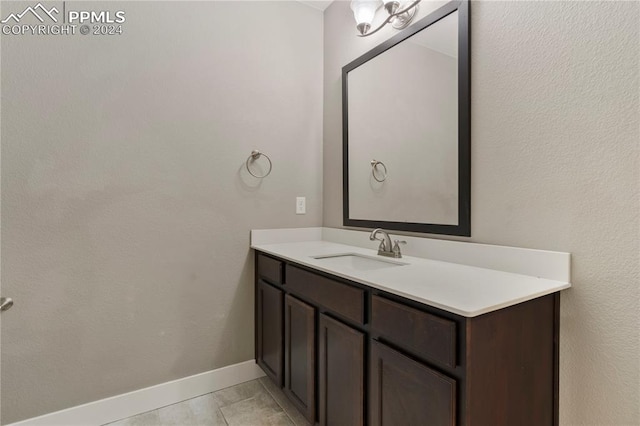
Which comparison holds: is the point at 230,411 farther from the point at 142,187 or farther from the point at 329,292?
the point at 142,187

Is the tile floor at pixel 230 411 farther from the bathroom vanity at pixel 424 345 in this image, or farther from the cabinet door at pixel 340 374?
the cabinet door at pixel 340 374

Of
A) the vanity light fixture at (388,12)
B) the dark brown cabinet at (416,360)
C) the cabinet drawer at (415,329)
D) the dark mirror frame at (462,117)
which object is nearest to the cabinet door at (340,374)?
the dark brown cabinet at (416,360)

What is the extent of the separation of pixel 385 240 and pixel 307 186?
85 centimetres

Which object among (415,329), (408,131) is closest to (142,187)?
(408,131)

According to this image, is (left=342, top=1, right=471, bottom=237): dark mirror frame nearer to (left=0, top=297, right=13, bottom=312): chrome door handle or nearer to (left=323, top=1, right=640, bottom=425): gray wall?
(left=323, top=1, right=640, bottom=425): gray wall

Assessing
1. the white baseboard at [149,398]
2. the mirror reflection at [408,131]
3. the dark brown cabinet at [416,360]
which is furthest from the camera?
the white baseboard at [149,398]

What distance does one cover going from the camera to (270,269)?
1945 mm

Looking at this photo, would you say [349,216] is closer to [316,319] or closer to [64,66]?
[316,319]

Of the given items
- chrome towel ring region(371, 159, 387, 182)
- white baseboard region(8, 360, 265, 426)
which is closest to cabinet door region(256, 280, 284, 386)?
white baseboard region(8, 360, 265, 426)

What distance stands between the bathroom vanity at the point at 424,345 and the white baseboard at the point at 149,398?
0.60 meters

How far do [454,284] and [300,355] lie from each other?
34.5 inches

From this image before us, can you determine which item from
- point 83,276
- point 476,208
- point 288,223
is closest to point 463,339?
point 476,208

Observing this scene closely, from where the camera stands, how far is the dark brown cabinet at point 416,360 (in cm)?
90

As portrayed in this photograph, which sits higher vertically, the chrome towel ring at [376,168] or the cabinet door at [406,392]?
the chrome towel ring at [376,168]
